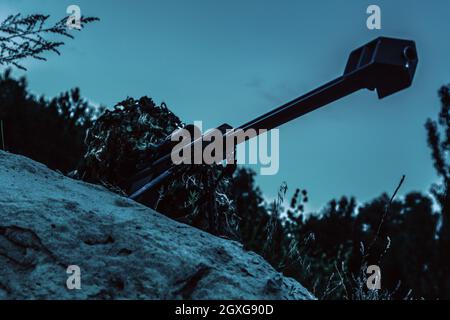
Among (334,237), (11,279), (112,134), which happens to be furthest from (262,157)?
(334,237)

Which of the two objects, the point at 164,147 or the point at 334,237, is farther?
the point at 334,237

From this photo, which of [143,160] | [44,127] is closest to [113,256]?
[143,160]

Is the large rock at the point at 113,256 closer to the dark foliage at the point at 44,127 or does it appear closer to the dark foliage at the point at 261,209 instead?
the dark foliage at the point at 261,209

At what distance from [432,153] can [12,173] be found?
10747mm

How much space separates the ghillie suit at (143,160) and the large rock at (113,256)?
952 mm

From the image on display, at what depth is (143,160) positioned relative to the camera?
4.25 m

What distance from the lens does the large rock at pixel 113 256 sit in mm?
2369

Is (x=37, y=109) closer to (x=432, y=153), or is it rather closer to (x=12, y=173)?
(x=432, y=153)

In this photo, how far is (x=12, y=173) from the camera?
3389 mm

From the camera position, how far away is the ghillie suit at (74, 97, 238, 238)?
163 inches

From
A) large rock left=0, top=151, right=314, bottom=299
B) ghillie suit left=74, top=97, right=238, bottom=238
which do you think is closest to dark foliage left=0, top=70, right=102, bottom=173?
ghillie suit left=74, top=97, right=238, bottom=238

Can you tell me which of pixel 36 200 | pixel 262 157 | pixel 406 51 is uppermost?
pixel 406 51

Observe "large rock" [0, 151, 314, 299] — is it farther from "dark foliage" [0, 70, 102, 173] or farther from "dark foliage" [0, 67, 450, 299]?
"dark foliage" [0, 70, 102, 173]

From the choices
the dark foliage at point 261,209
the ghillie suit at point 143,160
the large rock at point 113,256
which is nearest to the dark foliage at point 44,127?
the dark foliage at point 261,209
